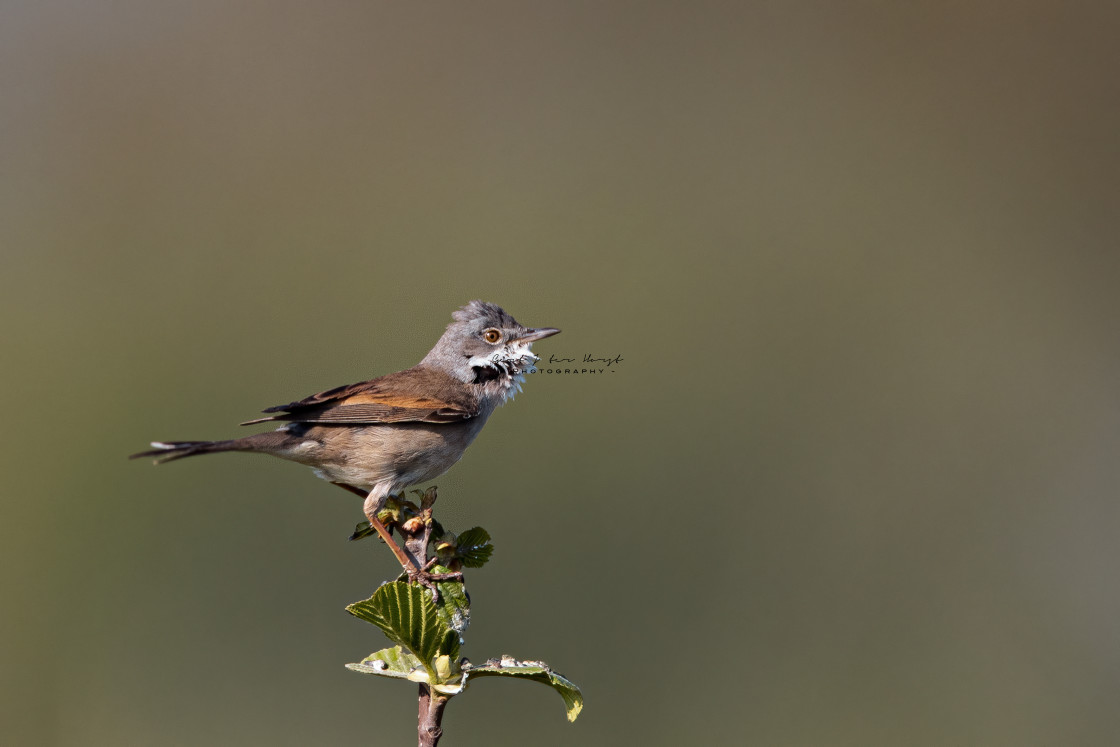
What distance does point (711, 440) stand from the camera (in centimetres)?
845

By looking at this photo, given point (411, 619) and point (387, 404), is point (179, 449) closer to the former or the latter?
point (387, 404)

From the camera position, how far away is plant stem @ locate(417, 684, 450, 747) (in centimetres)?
225

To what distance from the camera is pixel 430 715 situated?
90.5 inches

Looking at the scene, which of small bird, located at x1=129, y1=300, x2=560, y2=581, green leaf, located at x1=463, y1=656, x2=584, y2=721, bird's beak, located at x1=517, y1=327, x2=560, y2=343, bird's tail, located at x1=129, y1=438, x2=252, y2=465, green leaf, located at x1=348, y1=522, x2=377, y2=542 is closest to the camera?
green leaf, located at x1=463, y1=656, x2=584, y2=721

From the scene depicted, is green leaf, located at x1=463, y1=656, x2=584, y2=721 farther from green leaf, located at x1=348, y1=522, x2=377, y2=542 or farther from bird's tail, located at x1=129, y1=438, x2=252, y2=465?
bird's tail, located at x1=129, y1=438, x2=252, y2=465

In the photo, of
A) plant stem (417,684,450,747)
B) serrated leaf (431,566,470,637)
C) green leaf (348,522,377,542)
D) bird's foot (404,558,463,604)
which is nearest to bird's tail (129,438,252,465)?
green leaf (348,522,377,542)

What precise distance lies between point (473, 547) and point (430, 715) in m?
0.54

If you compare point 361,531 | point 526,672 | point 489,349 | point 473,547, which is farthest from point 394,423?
point 526,672

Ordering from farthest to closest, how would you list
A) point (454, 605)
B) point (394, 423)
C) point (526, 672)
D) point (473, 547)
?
point (394, 423), point (473, 547), point (454, 605), point (526, 672)

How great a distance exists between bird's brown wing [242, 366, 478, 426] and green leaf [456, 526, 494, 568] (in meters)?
1.76

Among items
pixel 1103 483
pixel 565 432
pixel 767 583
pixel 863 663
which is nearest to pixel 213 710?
pixel 565 432

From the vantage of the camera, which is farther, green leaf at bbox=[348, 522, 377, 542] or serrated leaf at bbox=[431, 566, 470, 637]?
green leaf at bbox=[348, 522, 377, 542]

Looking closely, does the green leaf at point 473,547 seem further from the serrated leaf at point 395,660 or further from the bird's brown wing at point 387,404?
the bird's brown wing at point 387,404

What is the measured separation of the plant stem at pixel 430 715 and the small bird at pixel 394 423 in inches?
70.3
